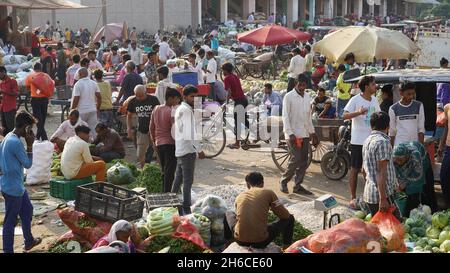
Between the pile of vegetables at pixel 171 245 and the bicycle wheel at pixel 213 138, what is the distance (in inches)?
202

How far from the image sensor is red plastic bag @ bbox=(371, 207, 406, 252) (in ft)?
18.9

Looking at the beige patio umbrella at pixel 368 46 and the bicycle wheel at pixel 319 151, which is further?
the beige patio umbrella at pixel 368 46

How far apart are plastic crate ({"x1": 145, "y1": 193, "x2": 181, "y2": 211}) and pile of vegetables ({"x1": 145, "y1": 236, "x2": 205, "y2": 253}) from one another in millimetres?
778

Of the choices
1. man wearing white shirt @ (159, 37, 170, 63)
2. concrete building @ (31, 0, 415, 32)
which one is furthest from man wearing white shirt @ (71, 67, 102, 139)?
concrete building @ (31, 0, 415, 32)

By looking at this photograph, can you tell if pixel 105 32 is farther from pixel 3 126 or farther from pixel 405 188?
pixel 405 188

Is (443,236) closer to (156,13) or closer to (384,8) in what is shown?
(156,13)

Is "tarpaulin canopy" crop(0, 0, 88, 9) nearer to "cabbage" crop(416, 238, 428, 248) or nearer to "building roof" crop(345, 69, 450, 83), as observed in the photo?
"building roof" crop(345, 69, 450, 83)

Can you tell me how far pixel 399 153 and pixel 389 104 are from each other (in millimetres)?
1751

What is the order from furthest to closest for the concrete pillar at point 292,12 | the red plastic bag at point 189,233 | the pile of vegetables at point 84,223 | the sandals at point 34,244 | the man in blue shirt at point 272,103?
the concrete pillar at point 292,12, the man in blue shirt at point 272,103, the sandals at point 34,244, the pile of vegetables at point 84,223, the red plastic bag at point 189,233

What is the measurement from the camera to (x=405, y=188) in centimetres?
712

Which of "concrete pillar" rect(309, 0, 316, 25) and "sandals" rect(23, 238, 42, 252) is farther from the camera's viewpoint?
"concrete pillar" rect(309, 0, 316, 25)

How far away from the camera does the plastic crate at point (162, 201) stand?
684 centimetres

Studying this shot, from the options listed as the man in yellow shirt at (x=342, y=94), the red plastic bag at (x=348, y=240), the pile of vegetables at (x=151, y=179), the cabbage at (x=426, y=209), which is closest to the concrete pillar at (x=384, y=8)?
the man in yellow shirt at (x=342, y=94)

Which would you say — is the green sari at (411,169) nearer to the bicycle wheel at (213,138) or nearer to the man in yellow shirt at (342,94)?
the man in yellow shirt at (342,94)
